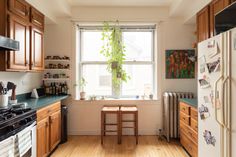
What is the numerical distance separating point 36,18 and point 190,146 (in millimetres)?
3206

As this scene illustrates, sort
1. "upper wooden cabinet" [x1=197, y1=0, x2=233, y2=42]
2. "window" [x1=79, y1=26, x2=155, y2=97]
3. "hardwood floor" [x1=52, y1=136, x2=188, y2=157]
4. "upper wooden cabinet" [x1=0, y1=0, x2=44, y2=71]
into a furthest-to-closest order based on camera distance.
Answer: "window" [x1=79, y1=26, x2=155, y2=97], "hardwood floor" [x1=52, y1=136, x2=188, y2=157], "upper wooden cabinet" [x1=197, y1=0, x2=233, y2=42], "upper wooden cabinet" [x1=0, y1=0, x2=44, y2=71]

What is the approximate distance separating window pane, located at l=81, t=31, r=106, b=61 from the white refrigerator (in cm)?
276

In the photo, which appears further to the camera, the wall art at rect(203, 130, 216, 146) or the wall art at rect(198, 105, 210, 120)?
the wall art at rect(198, 105, 210, 120)

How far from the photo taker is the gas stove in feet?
6.03

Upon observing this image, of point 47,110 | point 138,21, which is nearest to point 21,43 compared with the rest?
point 47,110

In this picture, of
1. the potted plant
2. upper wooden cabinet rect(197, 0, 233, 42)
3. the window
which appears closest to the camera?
upper wooden cabinet rect(197, 0, 233, 42)

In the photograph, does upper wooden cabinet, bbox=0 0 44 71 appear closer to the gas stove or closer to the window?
the gas stove

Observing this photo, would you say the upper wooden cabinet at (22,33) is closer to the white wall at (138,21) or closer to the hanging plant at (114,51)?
the white wall at (138,21)

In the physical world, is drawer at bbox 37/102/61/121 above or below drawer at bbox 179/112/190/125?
above

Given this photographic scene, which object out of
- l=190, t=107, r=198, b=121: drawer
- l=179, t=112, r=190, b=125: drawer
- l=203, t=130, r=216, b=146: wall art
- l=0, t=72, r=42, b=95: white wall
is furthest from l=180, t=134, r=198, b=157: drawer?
l=0, t=72, r=42, b=95: white wall

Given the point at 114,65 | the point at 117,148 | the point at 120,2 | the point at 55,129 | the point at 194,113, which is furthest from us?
the point at 114,65

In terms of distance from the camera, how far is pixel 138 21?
14.7 feet

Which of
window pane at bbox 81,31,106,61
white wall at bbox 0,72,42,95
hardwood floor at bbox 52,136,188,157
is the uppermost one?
window pane at bbox 81,31,106,61

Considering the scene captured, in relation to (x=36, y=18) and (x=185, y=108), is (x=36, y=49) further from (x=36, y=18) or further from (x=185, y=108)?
(x=185, y=108)
